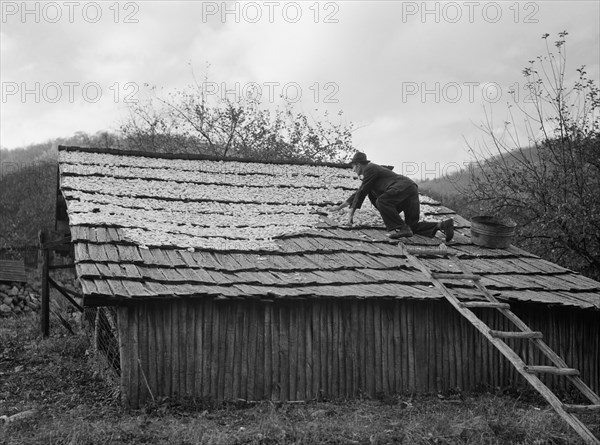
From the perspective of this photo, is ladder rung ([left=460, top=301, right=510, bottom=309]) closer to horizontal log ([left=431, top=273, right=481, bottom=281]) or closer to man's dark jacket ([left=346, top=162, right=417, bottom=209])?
horizontal log ([left=431, top=273, right=481, bottom=281])

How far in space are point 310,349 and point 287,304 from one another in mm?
709

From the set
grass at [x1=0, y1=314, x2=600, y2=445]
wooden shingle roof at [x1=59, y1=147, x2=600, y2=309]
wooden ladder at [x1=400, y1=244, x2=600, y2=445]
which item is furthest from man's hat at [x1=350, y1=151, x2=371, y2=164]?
grass at [x1=0, y1=314, x2=600, y2=445]

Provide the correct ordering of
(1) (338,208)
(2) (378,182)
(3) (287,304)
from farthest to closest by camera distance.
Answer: (1) (338,208) → (2) (378,182) → (3) (287,304)

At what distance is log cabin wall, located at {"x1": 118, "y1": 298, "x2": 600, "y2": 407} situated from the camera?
315 inches

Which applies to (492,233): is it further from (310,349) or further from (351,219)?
(310,349)

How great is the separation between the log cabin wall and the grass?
275 millimetres

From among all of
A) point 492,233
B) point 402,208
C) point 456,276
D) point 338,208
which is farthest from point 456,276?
point 338,208

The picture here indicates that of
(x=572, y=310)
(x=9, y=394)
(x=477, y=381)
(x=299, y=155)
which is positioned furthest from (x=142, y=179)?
(x=299, y=155)

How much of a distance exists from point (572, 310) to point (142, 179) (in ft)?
26.5

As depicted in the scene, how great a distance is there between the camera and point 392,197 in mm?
10898

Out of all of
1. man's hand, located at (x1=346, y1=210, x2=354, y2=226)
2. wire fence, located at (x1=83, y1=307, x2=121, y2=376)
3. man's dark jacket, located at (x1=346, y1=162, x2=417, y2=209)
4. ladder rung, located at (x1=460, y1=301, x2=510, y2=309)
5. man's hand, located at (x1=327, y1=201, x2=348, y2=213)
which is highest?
man's dark jacket, located at (x1=346, y1=162, x2=417, y2=209)

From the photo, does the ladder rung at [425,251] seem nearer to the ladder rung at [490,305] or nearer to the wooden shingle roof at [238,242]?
the wooden shingle roof at [238,242]

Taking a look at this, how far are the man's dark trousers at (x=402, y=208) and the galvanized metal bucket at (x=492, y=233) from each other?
Answer: 80 centimetres

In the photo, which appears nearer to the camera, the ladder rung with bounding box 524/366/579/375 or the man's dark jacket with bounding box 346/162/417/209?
the ladder rung with bounding box 524/366/579/375
